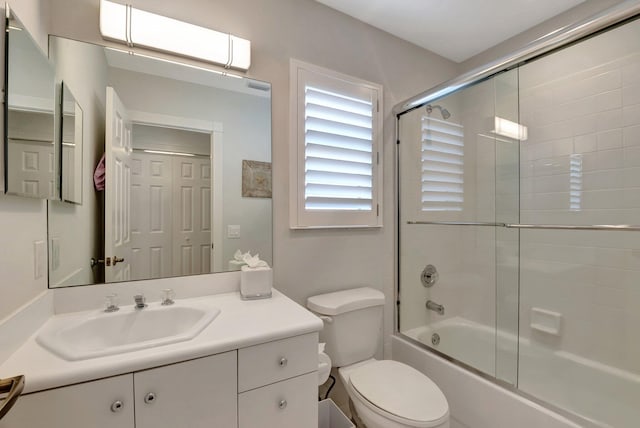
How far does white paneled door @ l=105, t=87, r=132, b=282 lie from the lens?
1207 millimetres

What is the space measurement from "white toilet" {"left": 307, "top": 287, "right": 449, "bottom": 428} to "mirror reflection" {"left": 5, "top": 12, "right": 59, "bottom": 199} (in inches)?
48.4

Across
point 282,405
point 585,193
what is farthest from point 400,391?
point 585,193

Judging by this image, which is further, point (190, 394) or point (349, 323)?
point (349, 323)

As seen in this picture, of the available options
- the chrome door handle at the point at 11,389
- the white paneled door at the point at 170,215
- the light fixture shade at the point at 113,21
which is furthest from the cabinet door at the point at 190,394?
the light fixture shade at the point at 113,21

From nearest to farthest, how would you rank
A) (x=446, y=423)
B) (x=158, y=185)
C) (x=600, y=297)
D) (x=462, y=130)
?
(x=446, y=423) → (x=158, y=185) → (x=600, y=297) → (x=462, y=130)

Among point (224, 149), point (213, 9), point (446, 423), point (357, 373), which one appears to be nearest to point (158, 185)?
point (224, 149)

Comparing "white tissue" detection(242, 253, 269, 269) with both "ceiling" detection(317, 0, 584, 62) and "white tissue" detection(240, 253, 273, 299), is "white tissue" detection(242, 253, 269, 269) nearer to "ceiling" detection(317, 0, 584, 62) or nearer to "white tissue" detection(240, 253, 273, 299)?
"white tissue" detection(240, 253, 273, 299)

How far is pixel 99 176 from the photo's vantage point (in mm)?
1191

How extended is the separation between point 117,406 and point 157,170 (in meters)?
0.90

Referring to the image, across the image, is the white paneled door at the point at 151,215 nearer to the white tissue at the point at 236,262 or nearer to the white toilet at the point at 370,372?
the white tissue at the point at 236,262

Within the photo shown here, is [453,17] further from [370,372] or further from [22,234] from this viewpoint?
[22,234]

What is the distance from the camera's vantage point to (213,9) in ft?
4.59

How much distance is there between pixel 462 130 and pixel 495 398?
164cm

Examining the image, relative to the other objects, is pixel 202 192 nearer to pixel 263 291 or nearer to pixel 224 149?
pixel 224 149
